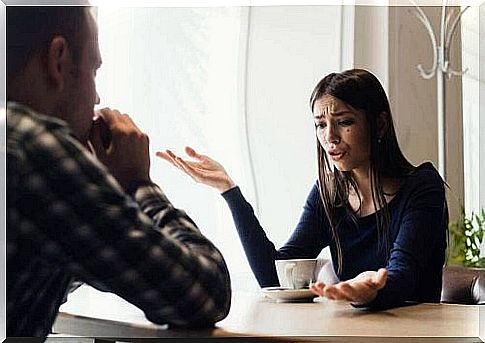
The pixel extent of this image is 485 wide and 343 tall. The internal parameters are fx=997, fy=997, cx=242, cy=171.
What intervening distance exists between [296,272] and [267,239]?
97mm

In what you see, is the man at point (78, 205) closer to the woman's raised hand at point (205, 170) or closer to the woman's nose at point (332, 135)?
the woman's raised hand at point (205, 170)

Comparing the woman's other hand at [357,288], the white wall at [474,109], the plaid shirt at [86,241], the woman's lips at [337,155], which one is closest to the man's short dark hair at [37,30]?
the plaid shirt at [86,241]

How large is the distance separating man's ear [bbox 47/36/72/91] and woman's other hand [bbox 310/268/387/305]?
2.34 feet

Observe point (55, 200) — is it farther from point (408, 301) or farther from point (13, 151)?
point (408, 301)

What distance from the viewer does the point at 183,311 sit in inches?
84.9

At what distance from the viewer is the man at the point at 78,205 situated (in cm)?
212

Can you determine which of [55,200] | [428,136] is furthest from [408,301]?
[55,200]

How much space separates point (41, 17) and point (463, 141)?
98cm

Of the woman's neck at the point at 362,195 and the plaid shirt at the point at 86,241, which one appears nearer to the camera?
the plaid shirt at the point at 86,241

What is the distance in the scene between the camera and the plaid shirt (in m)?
2.12

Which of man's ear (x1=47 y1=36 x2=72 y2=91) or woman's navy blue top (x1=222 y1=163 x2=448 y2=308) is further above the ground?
man's ear (x1=47 y1=36 x2=72 y2=91)

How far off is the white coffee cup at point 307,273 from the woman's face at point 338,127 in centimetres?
23

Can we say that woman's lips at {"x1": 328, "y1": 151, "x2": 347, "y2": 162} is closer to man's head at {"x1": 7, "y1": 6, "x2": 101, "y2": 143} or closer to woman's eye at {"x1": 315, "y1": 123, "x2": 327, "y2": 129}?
woman's eye at {"x1": 315, "y1": 123, "x2": 327, "y2": 129}

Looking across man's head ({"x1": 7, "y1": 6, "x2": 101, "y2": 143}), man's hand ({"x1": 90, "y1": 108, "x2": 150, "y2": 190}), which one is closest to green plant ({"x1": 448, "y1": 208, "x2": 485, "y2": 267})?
man's hand ({"x1": 90, "y1": 108, "x2": 150, "y2": 190})
